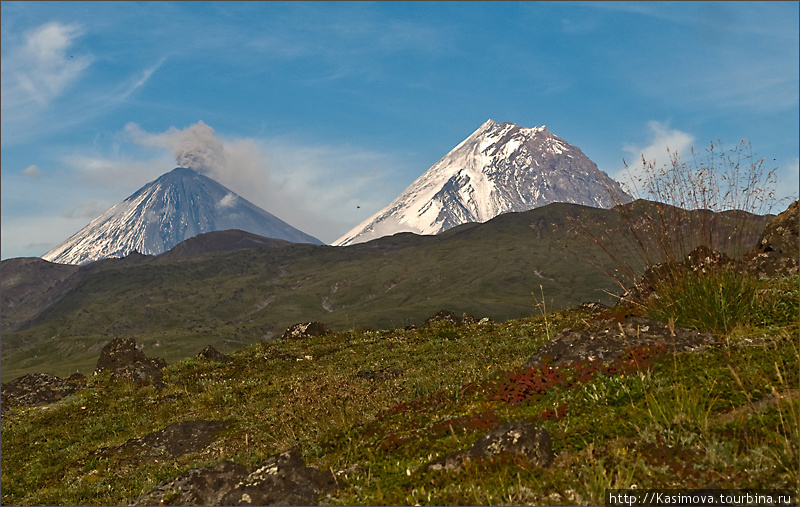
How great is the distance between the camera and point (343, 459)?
11391 mm

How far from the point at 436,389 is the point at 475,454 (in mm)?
7467

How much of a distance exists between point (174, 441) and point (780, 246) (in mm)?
26627

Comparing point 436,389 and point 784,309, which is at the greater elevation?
point 784,309

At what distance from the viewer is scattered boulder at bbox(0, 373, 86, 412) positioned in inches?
1150

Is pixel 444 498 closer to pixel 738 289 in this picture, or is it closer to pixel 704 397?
pixel 704 397

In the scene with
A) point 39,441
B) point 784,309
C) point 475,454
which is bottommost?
point 39,441

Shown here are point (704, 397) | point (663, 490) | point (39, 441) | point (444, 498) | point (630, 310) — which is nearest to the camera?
point (663, 490)

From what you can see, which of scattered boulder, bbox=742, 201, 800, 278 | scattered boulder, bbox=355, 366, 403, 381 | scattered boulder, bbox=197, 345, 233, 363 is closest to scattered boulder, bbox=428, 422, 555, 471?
scattered boulder, bbox=355, 366, 403, 381

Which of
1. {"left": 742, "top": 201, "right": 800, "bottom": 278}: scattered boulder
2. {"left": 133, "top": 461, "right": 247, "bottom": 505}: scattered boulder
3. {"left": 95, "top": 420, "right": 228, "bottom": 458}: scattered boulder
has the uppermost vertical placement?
{"left": 742, "top": 201, "right": 800, "bottom": 278}: scattered boulder

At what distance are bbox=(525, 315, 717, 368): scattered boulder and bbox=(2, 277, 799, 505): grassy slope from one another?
2.16ft

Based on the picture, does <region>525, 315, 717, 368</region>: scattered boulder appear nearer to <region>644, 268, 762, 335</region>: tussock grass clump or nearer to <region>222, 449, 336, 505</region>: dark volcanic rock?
<region>644, 268, 762, 335</region>: tussock grass clump

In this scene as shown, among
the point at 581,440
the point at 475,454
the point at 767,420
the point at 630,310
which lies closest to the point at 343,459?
the point at 475,454

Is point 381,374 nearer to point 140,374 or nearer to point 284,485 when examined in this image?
point 284,485

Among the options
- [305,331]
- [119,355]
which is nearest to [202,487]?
[305,331]
